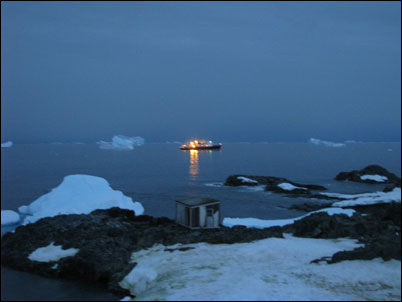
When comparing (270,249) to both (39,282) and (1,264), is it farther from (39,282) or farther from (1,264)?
(1,264)

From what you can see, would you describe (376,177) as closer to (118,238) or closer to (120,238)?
(120,238)

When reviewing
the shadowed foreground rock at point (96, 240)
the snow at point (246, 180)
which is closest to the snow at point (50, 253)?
the shadowed foreground rock at point (96, 240)

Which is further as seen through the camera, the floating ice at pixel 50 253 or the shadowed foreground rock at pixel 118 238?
the floating ice at pixel 50 253

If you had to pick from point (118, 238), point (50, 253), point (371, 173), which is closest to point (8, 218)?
point (50, 253)

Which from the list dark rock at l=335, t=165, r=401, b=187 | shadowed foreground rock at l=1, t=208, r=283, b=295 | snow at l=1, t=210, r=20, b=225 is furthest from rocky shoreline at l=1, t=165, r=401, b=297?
dark rock at l=335, t=165, r=401, b=187

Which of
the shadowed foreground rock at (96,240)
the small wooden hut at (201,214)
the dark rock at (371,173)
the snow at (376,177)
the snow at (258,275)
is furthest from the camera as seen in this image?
the dark rock at (371,173)

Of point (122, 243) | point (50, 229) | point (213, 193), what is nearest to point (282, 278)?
point (122, 243)

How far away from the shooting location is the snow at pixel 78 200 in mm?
32438

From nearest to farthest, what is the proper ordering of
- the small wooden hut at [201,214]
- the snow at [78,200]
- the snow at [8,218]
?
the small wooden hut at [201,214] < the snow at [8,218] < the snow at [78,200]

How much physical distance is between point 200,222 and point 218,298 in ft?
41.4

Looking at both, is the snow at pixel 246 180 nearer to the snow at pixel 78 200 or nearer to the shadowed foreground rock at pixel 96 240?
the snow at pixel 78 200

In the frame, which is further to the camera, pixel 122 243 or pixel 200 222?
pixel 200 222

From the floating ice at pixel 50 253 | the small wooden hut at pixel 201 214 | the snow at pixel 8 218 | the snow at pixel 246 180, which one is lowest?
the floating ice at pixel 50 253

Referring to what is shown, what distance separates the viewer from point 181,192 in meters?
56.2
